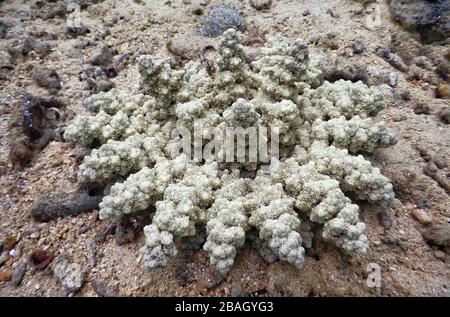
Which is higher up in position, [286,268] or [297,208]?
[297,208]

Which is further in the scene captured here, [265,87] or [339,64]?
[339,64]

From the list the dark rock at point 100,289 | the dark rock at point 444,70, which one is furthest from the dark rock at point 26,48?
the dark rock at point 444,70

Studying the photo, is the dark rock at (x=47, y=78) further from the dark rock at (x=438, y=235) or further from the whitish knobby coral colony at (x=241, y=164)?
the dark rock at (x=438, y=235)

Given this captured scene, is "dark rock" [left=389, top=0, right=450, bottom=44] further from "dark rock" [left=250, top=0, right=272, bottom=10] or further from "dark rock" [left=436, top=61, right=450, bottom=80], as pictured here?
"dark rock" [left=250, top=0, right=272, bottom=10]

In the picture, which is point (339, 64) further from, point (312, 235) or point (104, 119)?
point (104, 119)

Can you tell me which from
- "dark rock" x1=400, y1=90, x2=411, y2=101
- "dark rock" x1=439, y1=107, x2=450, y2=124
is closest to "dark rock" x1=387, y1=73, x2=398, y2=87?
"dark rock" x1=400, y1=90, x2=411, y2=101
